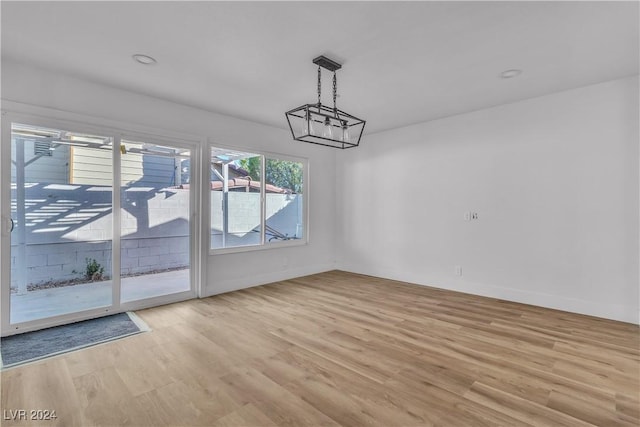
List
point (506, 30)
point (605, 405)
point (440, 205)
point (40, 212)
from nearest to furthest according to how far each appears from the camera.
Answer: point (605, 405), point (506, 30), point (40, 212), point (440, 205)

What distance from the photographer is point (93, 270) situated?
11.4ft

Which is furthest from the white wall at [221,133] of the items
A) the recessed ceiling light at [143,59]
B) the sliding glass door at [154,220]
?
the recessed ceiling light at [143,59]

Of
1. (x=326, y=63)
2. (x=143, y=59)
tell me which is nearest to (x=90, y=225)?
(x=143, y=59)

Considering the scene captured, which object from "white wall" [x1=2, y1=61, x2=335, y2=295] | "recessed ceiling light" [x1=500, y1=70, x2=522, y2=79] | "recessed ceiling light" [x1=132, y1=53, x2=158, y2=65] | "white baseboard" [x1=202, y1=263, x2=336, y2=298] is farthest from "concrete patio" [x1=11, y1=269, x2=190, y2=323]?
"recessed ceiling light" [x1=500, y1=70, x2=522, y2=79]

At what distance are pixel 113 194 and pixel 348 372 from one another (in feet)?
10.6

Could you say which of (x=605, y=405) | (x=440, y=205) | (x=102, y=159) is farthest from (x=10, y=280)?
(x=440, y=205)

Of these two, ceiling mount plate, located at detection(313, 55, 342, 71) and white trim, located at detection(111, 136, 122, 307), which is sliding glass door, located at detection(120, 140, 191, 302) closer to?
white trim, located at detection(111, 136, 122, 307)

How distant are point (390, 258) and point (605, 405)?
3.63m

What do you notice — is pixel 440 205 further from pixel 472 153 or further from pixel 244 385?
pixel 244 385

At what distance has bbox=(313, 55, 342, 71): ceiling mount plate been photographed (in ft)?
9.28

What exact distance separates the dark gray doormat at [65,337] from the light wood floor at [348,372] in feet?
0.59

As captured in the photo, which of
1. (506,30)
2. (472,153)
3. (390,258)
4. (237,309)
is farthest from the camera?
(390,258)

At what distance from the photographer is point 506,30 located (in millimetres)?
2445

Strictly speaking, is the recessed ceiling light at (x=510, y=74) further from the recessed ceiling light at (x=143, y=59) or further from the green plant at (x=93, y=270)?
the green plant at (x=93, y=270)
